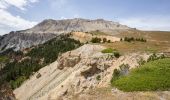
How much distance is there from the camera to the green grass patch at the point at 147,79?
29.3m

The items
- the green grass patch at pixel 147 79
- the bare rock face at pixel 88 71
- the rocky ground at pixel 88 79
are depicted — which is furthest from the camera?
→ the bare rock face at pixel 88 71

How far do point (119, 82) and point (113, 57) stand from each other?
1869 centimetres

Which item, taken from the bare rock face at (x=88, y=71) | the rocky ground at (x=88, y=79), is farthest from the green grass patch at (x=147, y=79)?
the bare rock face at (x=88, y=71)

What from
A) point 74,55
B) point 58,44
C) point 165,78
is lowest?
Answer: point 58,44

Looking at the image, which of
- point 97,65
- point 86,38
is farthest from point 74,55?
point 86,38

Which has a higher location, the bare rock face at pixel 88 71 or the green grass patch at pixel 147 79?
the green grass patch at pixel 147 79

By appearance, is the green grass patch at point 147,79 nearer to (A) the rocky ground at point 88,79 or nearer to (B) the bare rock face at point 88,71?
(A) the rocky ground at point 88,79

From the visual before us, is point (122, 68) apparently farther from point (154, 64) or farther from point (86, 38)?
point (86, 38)

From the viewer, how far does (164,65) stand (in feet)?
105

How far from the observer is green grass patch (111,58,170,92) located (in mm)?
29266

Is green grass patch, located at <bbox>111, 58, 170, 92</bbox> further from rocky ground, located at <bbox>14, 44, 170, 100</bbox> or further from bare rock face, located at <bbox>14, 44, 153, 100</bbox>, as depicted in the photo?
bare rock face, located at <bbox>14, 44, 153, 100</bbox>

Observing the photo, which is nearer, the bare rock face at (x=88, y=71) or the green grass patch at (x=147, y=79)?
the green grass patch at (x=147, y=79)

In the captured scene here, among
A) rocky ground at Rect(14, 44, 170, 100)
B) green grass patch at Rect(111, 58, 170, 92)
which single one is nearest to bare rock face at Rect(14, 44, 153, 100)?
rocky ground at Rect(14, 44, 170, 100)

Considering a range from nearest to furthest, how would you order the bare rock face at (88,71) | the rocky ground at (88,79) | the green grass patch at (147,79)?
the rocky ground at (88,79) < the green grass patch at (147,79) < the bare rock face at (88,71)
